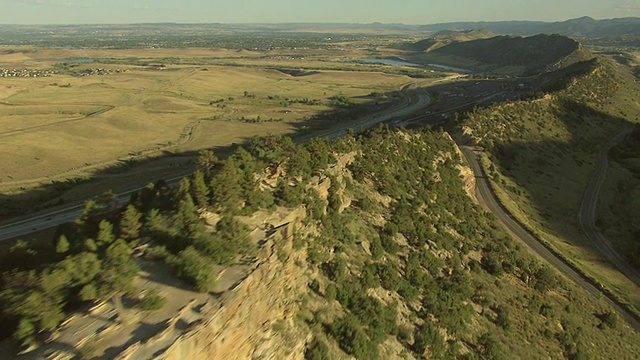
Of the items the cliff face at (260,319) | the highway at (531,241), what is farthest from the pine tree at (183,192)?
the highway at (531,241)

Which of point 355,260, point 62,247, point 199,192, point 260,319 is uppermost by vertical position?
point 199,192

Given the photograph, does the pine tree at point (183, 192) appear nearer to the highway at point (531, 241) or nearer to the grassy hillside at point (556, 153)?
the highway at point (531, 241)

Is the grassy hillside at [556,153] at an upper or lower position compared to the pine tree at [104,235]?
lower

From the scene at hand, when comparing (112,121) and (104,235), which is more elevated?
(104,235)

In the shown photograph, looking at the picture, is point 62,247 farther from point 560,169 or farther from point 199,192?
point 560,169

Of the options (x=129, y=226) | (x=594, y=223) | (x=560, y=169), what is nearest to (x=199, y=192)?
(x=129, y=226)

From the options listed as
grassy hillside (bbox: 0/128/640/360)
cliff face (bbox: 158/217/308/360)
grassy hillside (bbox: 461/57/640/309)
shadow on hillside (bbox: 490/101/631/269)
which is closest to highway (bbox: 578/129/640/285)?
shadow on hillside (bbox: 490/101/631/269)

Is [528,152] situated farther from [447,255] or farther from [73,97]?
[73,97]
